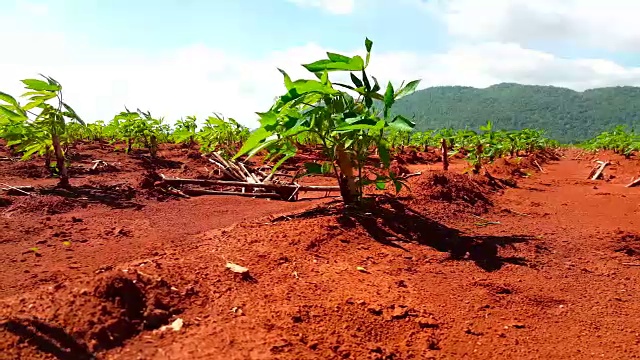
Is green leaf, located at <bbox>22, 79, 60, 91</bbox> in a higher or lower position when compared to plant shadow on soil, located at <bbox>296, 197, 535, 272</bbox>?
higher

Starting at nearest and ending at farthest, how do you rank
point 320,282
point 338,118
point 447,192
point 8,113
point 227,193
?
point 320,282
point 338,118
point 447,192
point 8,113
point 227,193

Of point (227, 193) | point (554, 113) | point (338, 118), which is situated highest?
point (554, 113)

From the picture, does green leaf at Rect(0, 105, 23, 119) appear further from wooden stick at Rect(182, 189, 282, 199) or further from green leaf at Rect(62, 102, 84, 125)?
wooden stick at Rect(182, 189, 282, 199)

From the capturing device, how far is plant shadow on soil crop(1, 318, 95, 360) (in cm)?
143

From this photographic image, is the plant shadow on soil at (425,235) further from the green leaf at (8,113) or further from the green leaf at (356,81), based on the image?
the green leaf at (8,113)

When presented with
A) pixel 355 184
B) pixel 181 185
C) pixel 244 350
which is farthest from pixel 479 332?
pixel 181 185

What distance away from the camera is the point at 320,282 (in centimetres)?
221

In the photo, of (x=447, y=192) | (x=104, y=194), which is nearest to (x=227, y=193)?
(x=104, y=194)

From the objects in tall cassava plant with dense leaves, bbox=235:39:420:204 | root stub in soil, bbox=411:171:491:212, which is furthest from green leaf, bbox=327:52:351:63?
root stub in soil, bbox=411:171:491:212

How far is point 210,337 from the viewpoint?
1.60 meters

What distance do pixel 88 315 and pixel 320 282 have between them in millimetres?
1076

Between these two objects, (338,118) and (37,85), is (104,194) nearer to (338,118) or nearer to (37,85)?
(37,85)

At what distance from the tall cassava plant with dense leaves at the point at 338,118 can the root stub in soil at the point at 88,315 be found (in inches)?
54.0

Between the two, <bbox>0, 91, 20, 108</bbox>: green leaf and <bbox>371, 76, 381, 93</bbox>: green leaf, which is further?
<bbox>0, 91, 20, 108</bbox>: green leaf
